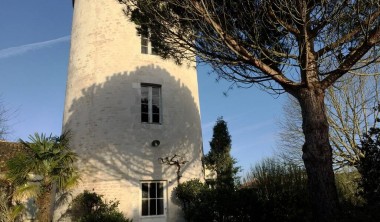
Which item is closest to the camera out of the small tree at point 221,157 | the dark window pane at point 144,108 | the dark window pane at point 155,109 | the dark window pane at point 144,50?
the dark window pane at point 144,108

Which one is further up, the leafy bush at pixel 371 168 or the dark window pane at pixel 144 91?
the dark window pane at pixel 144 91

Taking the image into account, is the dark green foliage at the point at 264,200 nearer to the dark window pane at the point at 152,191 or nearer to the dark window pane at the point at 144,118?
the dark window pane at the point at 152,191

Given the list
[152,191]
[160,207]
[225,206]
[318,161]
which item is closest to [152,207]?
[160,207]

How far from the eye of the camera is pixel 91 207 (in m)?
13.6

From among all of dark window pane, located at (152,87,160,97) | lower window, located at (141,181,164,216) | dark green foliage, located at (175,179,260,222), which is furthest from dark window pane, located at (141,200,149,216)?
dark window pane, located at (152,87,160,97)

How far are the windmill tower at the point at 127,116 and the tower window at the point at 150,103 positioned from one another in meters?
0.04

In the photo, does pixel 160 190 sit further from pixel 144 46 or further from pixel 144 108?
pixel 144 46

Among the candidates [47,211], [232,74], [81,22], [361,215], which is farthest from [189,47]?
[81,22]

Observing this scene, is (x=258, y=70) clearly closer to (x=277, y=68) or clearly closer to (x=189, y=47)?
(x=277, y=68)

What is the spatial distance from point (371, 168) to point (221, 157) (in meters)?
9.13

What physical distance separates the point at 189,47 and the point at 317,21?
3.16 metres

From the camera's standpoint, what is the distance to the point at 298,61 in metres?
8.43

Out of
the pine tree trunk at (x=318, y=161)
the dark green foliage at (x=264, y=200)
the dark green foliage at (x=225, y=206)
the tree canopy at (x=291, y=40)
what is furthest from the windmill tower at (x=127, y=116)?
the pine tree trunk at (x=318, y=161)

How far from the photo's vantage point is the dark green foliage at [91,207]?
42.2 ft
